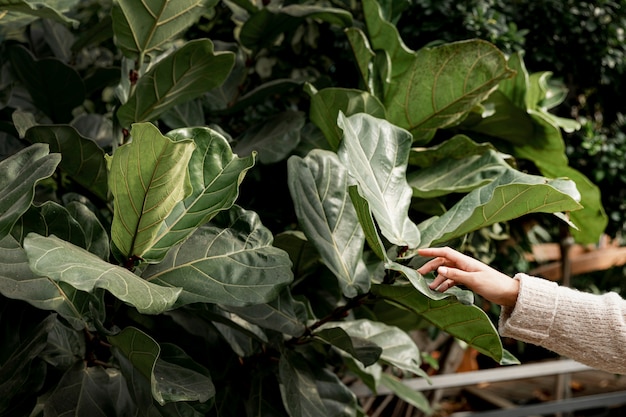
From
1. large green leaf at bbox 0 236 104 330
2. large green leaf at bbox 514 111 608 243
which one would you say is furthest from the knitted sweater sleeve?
large green leaf at bbox 0 236 104 330

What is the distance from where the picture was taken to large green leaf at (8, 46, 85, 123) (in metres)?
1.12

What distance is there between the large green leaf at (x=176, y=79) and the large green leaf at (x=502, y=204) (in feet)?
1.21

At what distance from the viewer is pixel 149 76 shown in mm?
964

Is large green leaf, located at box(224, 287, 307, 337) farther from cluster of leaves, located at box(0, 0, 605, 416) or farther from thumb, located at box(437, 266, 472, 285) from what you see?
thumb, located at box(437, 266, 472, 285)

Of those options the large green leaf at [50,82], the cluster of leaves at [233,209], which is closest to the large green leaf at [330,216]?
the cluster of leaves at [233,209]

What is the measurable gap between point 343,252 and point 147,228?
280 millimetres

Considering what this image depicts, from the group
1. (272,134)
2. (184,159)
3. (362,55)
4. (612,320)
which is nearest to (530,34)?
(362,55)

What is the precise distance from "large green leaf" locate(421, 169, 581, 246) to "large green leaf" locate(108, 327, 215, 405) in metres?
0.33

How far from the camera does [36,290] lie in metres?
0.78

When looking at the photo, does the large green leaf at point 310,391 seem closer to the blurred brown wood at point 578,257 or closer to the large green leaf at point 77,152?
the large green leaf at point 77,152

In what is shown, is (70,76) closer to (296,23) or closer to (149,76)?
(149,76)

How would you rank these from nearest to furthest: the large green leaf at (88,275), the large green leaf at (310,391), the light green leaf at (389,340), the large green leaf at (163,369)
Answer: the large green leaf at (88,275) < the large green leaf at (163,369) < the large green leaf at (310,391) < the light green leaf at (389,340)

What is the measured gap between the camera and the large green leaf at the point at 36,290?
Result: 77cm

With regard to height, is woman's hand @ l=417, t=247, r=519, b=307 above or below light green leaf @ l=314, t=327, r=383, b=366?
above
